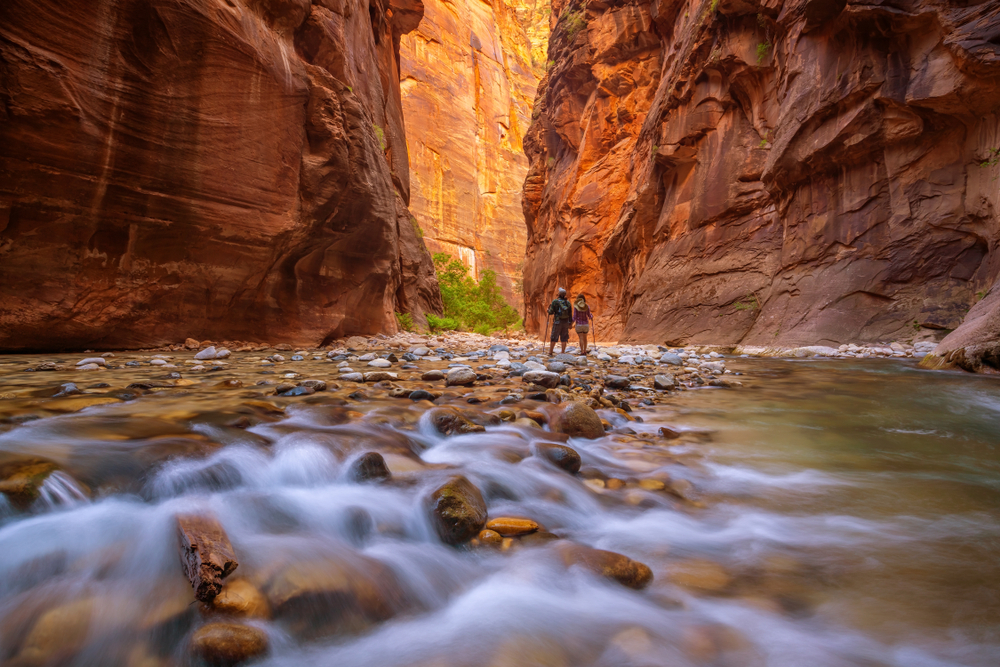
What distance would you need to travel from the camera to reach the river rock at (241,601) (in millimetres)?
1140

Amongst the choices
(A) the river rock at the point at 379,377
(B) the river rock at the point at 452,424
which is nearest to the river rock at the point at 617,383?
(A) the river rock at the point at 379,377

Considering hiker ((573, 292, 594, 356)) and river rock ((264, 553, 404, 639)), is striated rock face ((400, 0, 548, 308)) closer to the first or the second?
hiker ((573, 292, 594, 356))

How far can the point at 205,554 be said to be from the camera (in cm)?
123

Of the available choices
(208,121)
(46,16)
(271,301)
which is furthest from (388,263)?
(46,16)

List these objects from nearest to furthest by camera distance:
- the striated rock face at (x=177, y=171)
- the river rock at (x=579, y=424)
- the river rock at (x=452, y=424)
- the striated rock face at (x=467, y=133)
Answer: the river rock at (x=452, y=424) → the river rock at (x=579, y=424) → the striated rock face at (x=177, y=171) → the striated rock face at (x=467, y=133)

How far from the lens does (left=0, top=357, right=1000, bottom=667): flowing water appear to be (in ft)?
3.66

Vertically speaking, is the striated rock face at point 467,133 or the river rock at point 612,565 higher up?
the striated rock face at point 467,133

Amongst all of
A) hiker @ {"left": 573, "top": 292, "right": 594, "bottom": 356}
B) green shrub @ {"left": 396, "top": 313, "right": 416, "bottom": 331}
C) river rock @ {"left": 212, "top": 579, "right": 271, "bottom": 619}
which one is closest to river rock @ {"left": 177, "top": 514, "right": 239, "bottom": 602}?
river rock @ {"left": 212, "top": 579, "right": 271, "bottom": 619}

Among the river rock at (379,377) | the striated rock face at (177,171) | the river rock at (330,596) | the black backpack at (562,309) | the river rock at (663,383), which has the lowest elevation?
the river rock at (330,596)

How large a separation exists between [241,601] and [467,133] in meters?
54.0

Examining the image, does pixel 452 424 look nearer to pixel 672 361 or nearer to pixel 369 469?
pixel 369 469

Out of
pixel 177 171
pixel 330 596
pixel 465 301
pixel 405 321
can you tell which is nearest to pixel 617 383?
pixel 330 596

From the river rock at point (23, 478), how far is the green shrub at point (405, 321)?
12.6 meters

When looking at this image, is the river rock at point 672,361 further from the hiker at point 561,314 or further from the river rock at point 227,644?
the river rock at point 227,644
